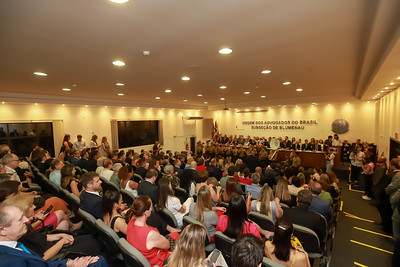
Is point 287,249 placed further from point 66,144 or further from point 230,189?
point 66,144

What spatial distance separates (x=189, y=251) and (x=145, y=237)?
61cm

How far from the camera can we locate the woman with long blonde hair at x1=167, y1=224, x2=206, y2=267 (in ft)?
5.38

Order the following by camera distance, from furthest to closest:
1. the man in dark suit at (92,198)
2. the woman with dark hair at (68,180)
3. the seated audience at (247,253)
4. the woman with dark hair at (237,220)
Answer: the woman with dark hair at (68,180)
the man in dark suit at (92,198)
the woman with dark hair at (237,220)
the seated audience at (247,253)

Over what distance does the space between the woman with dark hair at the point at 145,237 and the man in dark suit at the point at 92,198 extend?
1.08 meters

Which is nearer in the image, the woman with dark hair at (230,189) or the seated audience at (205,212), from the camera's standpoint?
the seated audience at (205,212)

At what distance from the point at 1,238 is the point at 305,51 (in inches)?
174

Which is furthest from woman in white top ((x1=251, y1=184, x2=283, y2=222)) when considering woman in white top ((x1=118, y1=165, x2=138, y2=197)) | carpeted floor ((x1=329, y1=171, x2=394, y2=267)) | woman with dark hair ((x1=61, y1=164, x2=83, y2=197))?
woman with dark hair ((x1=61, y1=164, x2=83, y2=197))

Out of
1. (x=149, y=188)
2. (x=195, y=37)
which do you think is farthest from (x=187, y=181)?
(x=195, y=37)

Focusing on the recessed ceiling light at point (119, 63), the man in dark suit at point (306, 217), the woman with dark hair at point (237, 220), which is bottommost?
the man in dark suit at point (306, 217)

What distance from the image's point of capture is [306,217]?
9.25 ft

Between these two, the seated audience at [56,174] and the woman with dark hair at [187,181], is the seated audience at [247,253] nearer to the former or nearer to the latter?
the woman with dark hair at [187,181]

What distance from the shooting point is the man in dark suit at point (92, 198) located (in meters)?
2.95

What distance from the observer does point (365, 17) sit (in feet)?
7.59

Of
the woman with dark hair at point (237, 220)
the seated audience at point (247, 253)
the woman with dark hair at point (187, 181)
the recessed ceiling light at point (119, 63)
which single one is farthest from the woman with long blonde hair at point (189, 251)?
the recessed ceiling light at point (119, 63)
